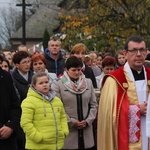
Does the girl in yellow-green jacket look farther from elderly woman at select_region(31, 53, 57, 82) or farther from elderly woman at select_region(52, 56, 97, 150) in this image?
elderly woman at select_region(31, 53, 57, 82)

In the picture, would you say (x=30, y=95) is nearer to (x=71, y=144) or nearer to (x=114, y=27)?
(x=71, y=144)

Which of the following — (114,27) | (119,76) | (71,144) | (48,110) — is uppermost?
(114,27)

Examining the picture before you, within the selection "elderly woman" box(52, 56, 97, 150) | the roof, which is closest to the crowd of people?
"elderly woman" box(52, 56, 97, 150)

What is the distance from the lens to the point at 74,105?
715 cm

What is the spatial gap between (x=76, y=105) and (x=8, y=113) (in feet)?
4.71

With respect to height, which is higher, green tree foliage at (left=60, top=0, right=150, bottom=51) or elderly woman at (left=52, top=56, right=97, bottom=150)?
green tree foliage at (left=60, top=0, right=150, bottom=51)

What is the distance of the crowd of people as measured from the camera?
5586 millimetres

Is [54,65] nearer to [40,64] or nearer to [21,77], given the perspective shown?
[40,64]

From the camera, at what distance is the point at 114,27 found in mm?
16359

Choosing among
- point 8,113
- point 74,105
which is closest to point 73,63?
point 74,105

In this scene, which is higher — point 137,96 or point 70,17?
point 70,17

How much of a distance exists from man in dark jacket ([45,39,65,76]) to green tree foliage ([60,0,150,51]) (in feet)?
23.6

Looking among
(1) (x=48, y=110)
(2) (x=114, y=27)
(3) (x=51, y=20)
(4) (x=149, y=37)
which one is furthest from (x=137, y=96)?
(3) (x=51, y=20)

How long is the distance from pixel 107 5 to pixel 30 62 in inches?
343
